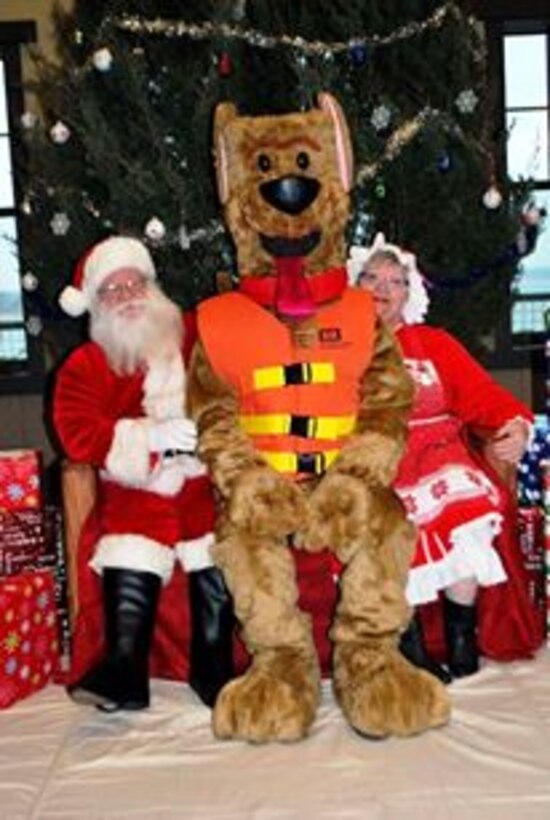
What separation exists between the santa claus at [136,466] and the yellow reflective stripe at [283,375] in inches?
6.7

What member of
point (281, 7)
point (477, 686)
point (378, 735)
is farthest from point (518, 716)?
point (281, 7)

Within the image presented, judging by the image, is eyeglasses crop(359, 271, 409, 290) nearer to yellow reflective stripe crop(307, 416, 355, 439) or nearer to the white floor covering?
yellow reflective stripe crop(307, 416, 355, 439)

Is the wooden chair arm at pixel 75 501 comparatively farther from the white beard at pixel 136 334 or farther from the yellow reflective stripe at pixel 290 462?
the yellow reflective stripe at pixel 290 462

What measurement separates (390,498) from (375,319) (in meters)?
0.35

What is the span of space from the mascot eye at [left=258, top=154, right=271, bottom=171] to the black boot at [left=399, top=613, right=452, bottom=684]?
2.98 ft

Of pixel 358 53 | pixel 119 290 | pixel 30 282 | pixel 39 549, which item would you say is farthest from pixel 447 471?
pixel 30 282

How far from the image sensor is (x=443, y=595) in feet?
7.29

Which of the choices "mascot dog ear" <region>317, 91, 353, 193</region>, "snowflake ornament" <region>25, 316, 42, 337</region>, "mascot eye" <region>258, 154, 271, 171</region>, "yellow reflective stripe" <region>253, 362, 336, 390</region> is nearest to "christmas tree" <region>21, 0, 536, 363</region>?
"snowflake ornament" <region>25, 316, 42, 337</region>

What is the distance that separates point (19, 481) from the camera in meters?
2.38

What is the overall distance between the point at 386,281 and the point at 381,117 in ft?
2.44

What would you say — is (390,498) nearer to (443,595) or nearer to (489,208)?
(443,595)

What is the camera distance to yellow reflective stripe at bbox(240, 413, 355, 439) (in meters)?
2.03

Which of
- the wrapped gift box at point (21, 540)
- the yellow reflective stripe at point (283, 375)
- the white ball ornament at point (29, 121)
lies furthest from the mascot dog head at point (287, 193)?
the white ball ornament at point (29, 121)

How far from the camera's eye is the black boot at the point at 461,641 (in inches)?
85.9
